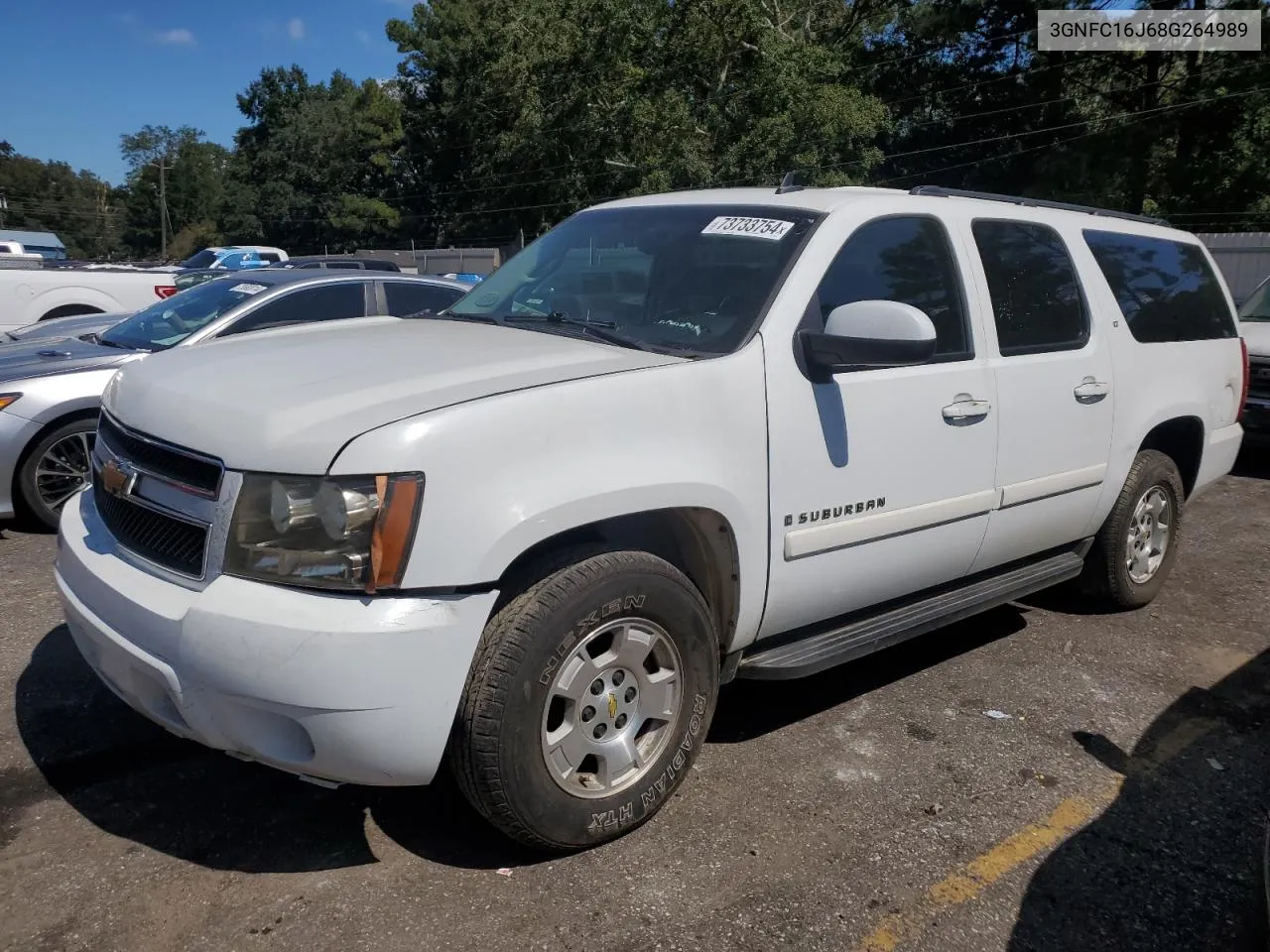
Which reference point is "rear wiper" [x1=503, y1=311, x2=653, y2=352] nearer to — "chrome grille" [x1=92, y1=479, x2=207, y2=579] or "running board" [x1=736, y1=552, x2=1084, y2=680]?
"running board" [x1=736, y1=552, x2=1084, y2=680]

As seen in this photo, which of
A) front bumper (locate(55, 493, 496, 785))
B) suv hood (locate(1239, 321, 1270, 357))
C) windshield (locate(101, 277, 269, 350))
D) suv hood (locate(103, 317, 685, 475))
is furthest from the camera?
suv hood (locate(1239, 321, 1270, 357))

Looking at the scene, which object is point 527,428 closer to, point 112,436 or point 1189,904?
point 112,436

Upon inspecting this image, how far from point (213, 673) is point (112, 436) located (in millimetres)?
1034

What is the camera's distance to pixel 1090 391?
431cm

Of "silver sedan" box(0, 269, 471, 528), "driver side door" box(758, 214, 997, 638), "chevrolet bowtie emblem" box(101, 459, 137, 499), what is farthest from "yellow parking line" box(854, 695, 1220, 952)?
"silver sedan" box(0, 269, 471, 528)

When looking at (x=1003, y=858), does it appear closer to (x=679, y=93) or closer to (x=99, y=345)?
(x=99, y=345)

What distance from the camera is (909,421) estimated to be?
349cm

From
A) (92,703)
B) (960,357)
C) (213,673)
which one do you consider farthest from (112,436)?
(960,357)

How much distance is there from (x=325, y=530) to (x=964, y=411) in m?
2.32

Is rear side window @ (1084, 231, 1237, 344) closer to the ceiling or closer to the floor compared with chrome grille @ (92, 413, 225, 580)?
closer to the ceiling

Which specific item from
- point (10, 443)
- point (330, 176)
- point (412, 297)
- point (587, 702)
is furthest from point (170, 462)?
point (330, 176)

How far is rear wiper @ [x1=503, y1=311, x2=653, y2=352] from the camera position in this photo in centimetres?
324

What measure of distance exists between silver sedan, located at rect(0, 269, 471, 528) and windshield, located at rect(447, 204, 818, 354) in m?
1.73

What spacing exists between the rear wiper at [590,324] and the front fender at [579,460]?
1.05 ft
